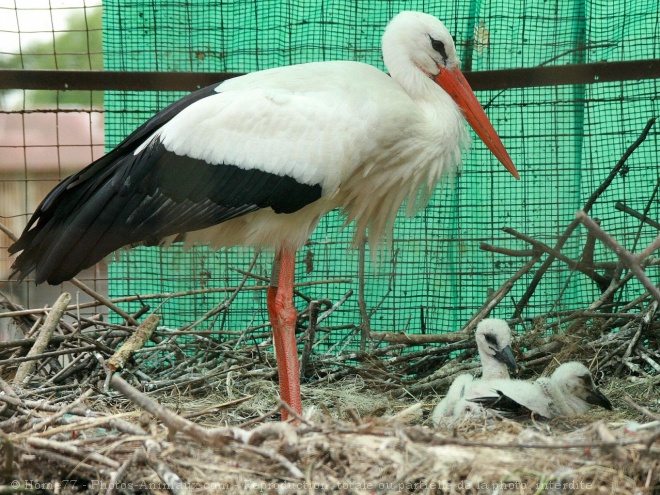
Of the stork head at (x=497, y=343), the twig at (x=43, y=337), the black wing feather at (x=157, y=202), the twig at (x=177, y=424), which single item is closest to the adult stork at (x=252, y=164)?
the black wing feather at (x=157, y=202)

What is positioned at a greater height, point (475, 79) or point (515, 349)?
point (475, 79)

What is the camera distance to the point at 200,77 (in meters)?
3.57

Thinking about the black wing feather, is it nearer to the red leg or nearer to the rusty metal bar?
the red leg

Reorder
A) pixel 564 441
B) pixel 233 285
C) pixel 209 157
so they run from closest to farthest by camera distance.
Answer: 1. pixel 564 441
2. pixel 209 157
3. pixel 233 285

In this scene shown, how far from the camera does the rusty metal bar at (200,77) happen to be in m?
3.39

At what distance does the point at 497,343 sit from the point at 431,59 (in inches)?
42.0

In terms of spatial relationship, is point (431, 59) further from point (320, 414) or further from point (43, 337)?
point (43, 337)

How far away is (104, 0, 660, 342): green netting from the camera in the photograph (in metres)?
3.70

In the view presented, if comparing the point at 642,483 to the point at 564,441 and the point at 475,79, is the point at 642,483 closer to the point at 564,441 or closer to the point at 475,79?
the point at 564,441

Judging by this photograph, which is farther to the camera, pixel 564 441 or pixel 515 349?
pixel 515 349

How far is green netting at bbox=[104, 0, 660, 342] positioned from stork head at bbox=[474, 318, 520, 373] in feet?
2.25

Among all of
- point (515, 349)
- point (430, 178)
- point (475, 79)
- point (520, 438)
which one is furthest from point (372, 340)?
point (520, 438)

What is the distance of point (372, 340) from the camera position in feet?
12.1

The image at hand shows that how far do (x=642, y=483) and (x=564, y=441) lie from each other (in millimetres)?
212
